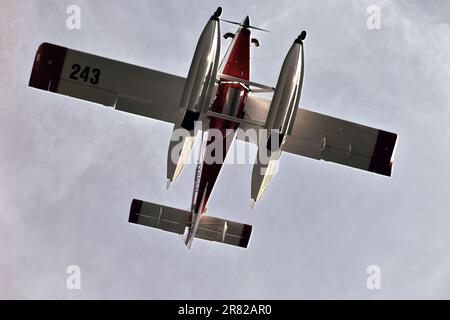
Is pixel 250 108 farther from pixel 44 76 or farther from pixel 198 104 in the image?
pixel 44 76

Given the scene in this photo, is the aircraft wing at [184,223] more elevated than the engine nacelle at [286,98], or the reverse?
the engine nacelle at [286,98]

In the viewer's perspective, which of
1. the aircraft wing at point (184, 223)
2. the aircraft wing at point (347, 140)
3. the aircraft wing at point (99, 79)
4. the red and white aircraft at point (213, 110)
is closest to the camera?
the red and white aircraft at point (213, 110)

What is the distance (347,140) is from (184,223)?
5.92m

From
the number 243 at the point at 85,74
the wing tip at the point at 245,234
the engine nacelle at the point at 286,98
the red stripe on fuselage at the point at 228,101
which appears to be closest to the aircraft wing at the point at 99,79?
the number 243 at the point at 85,74

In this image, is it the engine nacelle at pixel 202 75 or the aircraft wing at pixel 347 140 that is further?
the aircraft wing at pixel 347 140

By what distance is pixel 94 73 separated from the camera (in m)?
19.8

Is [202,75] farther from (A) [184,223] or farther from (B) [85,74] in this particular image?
(A) [184,223]

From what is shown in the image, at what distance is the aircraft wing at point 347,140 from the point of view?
2061 cm

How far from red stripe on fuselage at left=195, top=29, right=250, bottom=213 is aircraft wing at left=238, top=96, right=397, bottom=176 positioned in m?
1.46

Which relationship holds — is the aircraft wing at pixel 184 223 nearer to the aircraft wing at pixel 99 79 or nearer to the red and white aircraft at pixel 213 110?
the red and white aircraft at pixel 213 110

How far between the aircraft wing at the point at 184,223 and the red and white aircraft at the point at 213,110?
0.11 ft

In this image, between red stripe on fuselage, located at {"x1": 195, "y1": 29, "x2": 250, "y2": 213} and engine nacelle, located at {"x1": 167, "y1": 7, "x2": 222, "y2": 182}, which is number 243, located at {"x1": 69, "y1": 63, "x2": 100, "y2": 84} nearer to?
red stripe on fuselage, located at {"x1": 195, "y1": 29, "x2": 250, "y2": 213}

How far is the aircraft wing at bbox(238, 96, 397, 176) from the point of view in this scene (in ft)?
67.6

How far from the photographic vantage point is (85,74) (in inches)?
781
